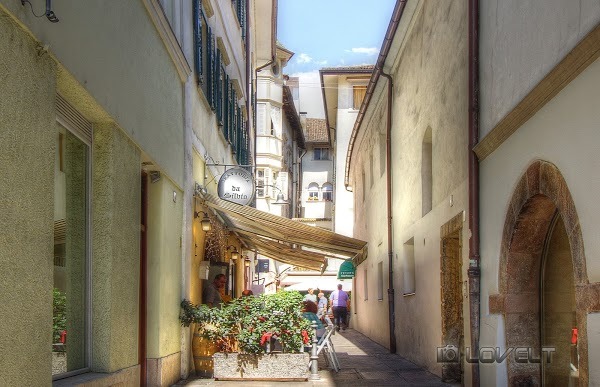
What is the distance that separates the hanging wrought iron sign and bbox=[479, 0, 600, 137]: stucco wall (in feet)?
17.5

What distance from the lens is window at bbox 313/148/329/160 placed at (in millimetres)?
59216

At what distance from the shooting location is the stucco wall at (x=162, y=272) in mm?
10891

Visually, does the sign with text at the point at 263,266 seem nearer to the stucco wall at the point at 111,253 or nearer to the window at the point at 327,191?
the stucco wall at the point at 111,253

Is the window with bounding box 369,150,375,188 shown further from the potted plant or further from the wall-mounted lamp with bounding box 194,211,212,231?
the potted plant

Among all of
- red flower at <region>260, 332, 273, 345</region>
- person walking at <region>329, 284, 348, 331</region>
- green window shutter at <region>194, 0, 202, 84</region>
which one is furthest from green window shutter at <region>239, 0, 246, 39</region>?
red flower at <region>260, 332, 273, 345</region>

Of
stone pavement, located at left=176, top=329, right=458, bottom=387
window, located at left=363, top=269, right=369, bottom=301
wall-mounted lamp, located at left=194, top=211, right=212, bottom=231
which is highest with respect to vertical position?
wall-mounted lamp, located at left=194, top=211, right=212, bottom=231

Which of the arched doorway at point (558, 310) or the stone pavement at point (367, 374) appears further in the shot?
the stone pavement at point (367, 374)

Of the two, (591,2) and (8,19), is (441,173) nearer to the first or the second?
(591,2)

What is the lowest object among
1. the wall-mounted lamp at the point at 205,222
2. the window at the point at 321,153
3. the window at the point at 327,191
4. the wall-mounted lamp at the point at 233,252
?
the wall-mounted lamp at the point at 233,252

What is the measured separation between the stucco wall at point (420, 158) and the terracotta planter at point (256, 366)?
249cm

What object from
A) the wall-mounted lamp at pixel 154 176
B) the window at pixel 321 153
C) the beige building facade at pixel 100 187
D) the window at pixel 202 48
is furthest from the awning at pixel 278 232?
the window at pixel 321 153

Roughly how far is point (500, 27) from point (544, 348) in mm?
3470

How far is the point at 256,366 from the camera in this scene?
480 inches

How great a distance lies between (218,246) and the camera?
16203 millimetres
